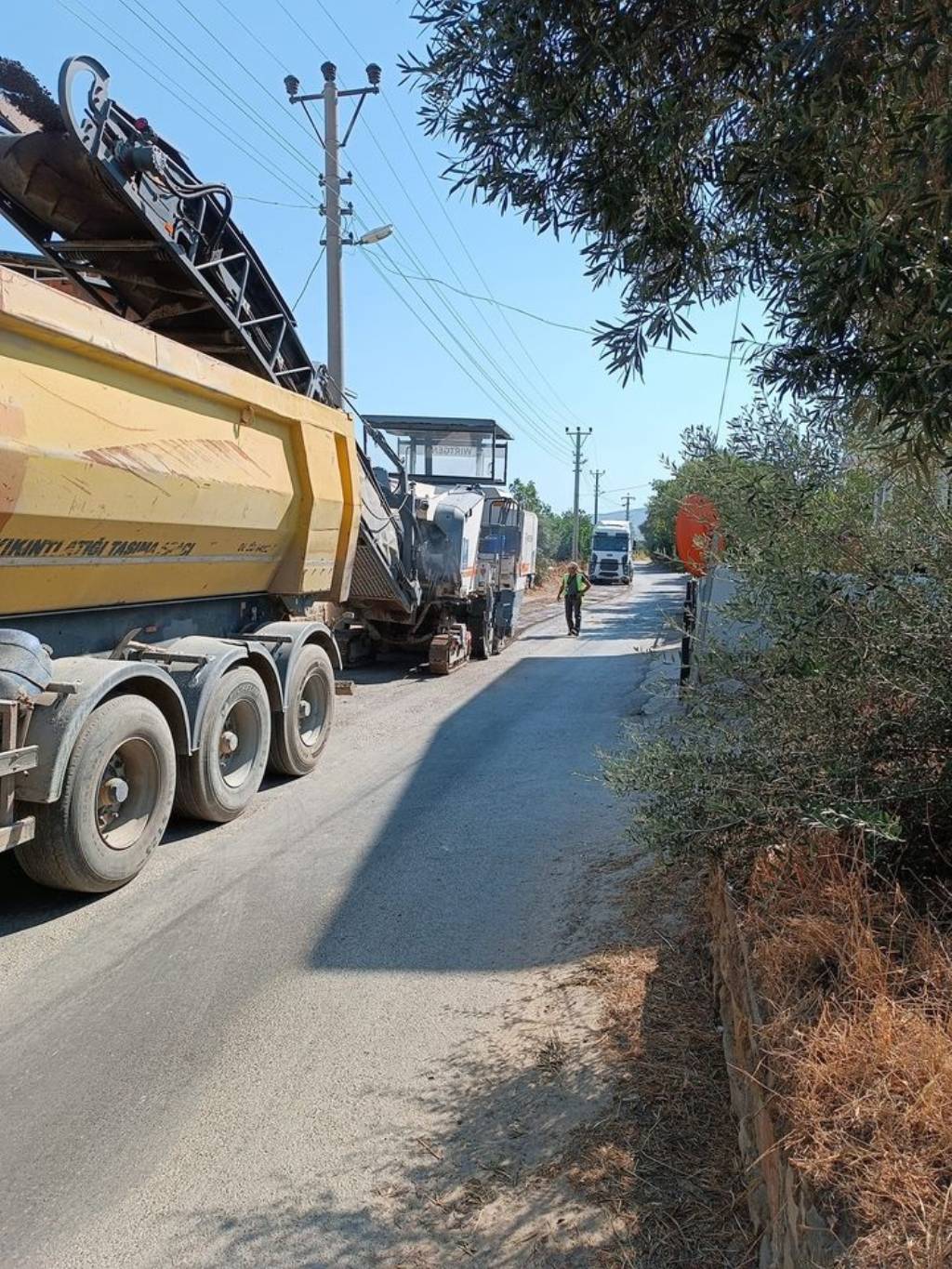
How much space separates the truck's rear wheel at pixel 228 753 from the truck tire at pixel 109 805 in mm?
436

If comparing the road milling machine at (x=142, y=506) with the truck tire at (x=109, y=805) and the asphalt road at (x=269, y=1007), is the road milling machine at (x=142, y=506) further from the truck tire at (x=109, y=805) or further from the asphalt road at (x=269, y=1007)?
the asphalt road at (x=269, y=1007)

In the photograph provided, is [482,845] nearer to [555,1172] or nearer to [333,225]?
[555,1172]

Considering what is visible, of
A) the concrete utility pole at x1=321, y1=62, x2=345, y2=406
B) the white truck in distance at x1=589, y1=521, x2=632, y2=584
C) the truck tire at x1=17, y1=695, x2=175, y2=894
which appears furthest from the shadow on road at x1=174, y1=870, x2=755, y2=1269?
the white truck in distance at x1=589, y1=521, x2=632, y2=584

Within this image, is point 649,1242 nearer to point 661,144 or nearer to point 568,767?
point 661,144

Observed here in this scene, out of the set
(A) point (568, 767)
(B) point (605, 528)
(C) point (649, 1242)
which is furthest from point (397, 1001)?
(B) point (605, 528)

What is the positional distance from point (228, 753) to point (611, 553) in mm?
36769

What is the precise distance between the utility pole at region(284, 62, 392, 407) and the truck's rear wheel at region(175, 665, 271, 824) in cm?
935

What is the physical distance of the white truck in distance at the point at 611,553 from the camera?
4206cm

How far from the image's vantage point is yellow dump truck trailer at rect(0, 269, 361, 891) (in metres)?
4.48

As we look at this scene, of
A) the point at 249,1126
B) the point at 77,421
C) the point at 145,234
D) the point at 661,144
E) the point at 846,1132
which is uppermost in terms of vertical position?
the point at 145,234

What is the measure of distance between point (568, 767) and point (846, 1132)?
588cm

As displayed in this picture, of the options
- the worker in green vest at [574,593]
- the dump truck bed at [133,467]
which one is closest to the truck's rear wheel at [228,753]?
the dump truck bed at [133,467]

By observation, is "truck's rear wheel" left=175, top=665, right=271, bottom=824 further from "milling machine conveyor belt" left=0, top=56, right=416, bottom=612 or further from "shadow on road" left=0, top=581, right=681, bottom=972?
"milling machine conveyor belt" left=0, top=56, right=416, bottom=612

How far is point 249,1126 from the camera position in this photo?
9.98 ft
